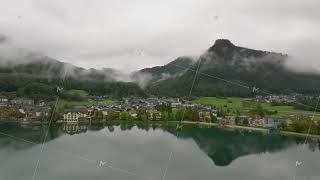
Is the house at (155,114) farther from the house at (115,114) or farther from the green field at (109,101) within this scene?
the green field at (109,101)

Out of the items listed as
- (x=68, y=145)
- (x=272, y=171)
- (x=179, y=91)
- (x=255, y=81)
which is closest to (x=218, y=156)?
(x=272, y=171)

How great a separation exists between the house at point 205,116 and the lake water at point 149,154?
2.20 ft

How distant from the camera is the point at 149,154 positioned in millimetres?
9039

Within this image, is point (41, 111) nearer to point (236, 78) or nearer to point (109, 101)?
Result: point (109, 101)

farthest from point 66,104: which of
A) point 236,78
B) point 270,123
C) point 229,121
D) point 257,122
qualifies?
point 236,78

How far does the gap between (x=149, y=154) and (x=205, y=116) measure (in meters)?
6.39

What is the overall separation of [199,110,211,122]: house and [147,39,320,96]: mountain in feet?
2.00

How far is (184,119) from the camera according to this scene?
14367 millimetres

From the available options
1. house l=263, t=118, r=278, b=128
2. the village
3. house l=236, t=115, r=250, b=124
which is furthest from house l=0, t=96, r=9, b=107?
house l=263, t=118, r=278, b=128

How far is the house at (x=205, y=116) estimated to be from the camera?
1477 cm

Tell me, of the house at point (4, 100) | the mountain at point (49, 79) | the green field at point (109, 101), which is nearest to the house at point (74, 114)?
the mountain at point (49, 79)

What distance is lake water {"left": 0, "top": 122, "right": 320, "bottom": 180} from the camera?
7.59 meters

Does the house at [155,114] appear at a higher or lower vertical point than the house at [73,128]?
higher

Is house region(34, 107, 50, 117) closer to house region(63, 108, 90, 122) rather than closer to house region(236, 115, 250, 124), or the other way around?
house region(63, 108, 90, 122)
